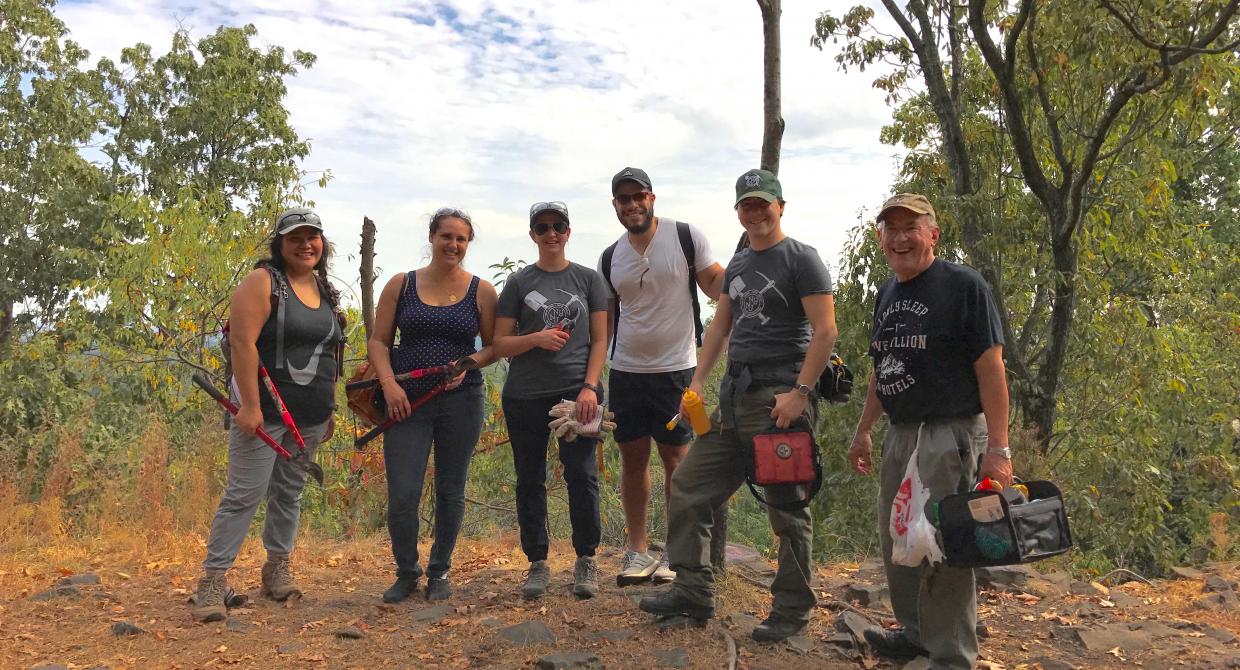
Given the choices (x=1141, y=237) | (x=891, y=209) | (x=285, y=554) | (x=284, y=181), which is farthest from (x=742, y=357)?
(x=284, y=181)

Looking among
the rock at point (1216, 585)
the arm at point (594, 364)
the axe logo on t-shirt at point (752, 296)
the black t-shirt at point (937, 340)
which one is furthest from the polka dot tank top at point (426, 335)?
the rock at point (1216, 585)

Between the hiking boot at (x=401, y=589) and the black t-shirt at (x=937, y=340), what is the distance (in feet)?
8.87

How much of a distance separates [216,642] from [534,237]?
2.42 metres

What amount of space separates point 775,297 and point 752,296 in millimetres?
111

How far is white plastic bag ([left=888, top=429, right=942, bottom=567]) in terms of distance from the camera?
3205mm

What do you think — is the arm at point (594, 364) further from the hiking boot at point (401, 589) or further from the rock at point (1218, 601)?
the rock at point (1218, 601)

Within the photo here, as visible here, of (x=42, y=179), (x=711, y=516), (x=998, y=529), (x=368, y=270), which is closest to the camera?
(x=998, y=529)

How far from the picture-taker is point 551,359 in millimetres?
4477

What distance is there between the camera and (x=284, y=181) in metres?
22.2

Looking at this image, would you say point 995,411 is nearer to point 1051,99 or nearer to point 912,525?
point 912,525

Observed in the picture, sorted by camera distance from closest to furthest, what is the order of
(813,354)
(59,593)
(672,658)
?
(813,354), (672,658), (59,593)

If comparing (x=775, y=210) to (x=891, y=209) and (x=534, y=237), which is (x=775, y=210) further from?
(x=534, y=237)

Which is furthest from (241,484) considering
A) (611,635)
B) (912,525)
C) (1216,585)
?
(1216,585)

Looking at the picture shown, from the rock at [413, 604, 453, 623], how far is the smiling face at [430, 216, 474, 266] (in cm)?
176
